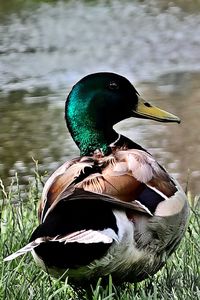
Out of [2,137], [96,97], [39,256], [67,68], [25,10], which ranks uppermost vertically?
[96,97]

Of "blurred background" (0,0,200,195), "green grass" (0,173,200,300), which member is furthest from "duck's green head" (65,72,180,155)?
"blurred background" (0,0,200,195)

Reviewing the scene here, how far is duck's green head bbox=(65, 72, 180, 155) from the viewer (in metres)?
3.53

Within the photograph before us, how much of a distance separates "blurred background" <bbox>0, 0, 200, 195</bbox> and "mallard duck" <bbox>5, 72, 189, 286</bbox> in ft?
5.85

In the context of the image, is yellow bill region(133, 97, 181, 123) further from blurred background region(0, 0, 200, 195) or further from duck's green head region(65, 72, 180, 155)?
blurred background region(0, 0, 200, 195)

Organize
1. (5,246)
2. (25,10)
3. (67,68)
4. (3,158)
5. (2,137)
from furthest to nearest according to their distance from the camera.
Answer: (25,10) → (67,68) → (2,137) → (3,158) → (5,246)

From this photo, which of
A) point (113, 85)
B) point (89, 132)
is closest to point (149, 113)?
point (113, 85)

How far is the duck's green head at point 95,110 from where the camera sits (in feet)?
11.6

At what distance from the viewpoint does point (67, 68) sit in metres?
A: 13.0

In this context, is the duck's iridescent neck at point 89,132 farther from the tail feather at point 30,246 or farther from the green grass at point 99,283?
the tail feather at point 30,246

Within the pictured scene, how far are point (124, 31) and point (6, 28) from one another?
8.05ft

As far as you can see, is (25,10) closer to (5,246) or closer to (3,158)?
(3,158)

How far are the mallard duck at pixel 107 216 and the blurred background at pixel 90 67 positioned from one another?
1.78 m

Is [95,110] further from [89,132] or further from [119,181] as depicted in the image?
[119,181]

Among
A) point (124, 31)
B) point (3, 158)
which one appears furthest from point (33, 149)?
point (124, 31)
